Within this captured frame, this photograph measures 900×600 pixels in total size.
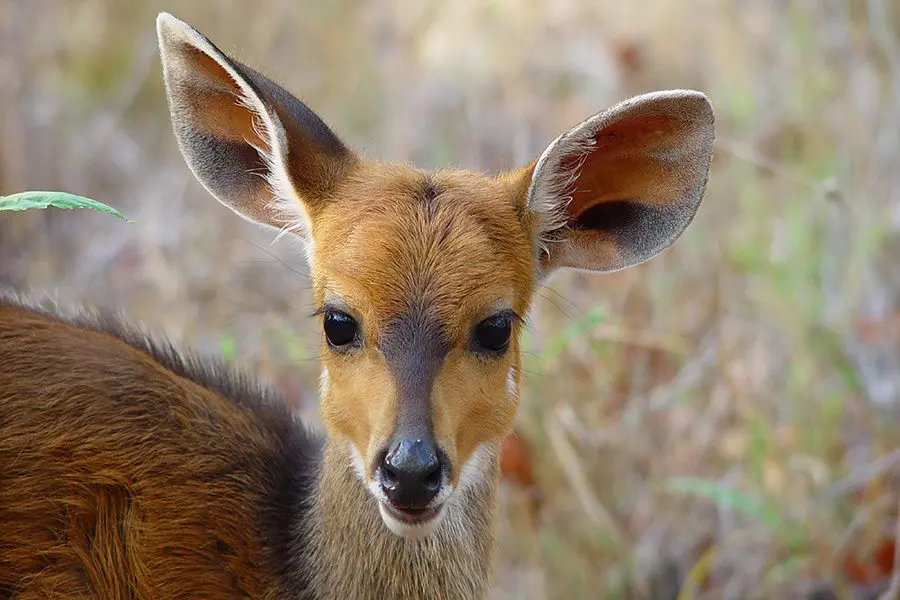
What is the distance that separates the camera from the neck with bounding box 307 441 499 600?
3.68 meters

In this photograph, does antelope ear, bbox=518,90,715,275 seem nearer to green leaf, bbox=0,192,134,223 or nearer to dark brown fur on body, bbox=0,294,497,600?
dark brown fur on body, bbox=0,294,497,600

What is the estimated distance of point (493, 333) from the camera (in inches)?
139

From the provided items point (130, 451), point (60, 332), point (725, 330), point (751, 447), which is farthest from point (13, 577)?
point (725, 330)

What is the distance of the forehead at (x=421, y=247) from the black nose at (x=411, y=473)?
383 millimetres

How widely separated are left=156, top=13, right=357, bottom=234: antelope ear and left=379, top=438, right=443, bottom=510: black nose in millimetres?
938

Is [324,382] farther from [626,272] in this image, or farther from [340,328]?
[626,272]

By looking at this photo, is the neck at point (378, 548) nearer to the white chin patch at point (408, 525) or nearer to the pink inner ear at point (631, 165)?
the white chin patch at point (408, 525)

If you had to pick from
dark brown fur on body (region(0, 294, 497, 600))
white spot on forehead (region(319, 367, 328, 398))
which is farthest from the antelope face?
dark brown fur on body (region(0, 294, 497, 600))

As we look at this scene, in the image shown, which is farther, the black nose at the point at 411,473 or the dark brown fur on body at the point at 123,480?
the dark brown fur on body at the point at 123,480

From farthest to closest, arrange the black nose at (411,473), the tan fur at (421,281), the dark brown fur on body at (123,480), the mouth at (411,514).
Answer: the dark brown fur on body at (123,480), the tan fur at (421,281), the mouth at (411,514), the black nose at (411,473)

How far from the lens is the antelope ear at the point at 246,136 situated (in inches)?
144

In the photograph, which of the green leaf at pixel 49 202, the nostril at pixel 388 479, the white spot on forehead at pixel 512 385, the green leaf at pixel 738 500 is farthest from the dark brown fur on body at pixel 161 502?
the green leaf at pixel 738 500

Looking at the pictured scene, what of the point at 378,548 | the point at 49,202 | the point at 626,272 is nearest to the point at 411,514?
the point at 378,548

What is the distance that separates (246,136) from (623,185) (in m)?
1.18
